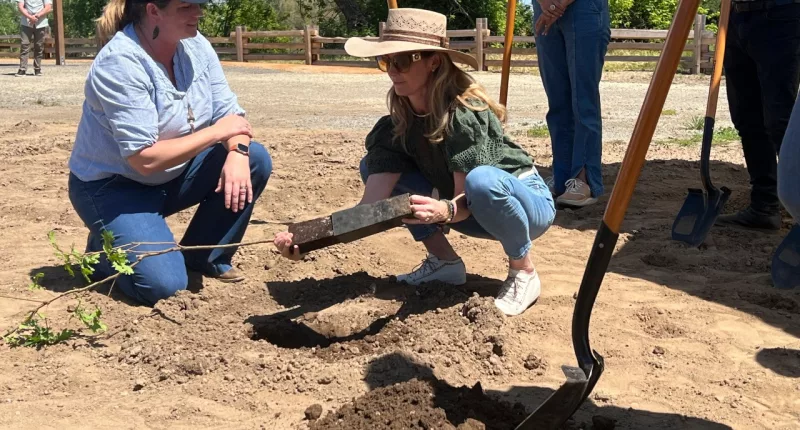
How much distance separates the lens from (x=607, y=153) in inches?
291

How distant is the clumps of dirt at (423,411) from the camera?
2611 mm

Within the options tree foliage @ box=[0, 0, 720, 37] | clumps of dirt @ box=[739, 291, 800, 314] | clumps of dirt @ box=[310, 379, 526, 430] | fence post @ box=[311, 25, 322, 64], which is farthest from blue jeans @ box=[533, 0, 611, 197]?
tree foliage @ box=[0, 0, 720, 37]

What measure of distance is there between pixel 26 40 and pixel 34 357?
15827 mm

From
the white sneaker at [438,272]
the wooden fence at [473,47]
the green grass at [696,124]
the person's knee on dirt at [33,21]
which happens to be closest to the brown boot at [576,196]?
the white sneaker at [438,272]

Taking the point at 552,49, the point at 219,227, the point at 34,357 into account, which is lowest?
the point at 34,357

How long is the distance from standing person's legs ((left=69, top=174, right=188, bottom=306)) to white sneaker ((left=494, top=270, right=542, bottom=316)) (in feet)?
4.74

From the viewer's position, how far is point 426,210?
3.26 meters

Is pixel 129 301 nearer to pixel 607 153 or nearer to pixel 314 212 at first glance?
pixel 314 212

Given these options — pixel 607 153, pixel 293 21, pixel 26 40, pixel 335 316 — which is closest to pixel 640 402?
pixel 335 316

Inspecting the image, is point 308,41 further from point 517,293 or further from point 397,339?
point 397,339

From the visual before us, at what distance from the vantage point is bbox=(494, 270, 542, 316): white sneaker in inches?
144

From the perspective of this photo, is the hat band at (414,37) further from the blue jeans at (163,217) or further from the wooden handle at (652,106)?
the wooden handle at (652,106)

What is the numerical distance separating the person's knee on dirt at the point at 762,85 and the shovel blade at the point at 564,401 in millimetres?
2234

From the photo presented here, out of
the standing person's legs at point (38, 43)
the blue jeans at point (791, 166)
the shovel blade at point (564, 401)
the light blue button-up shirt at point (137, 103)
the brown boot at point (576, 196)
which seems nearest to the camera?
the blue jeans at point (791, 166)
